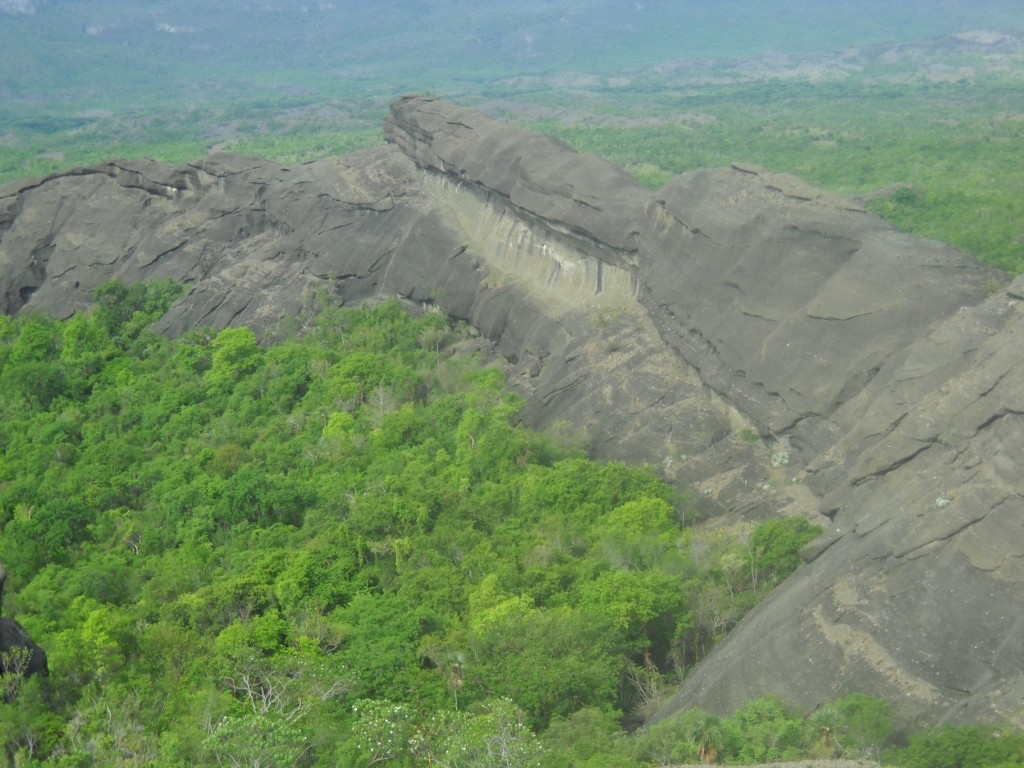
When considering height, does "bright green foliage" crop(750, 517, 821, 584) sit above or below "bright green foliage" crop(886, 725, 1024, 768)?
below

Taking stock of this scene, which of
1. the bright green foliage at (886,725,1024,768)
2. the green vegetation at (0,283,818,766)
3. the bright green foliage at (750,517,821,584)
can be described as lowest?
the green vegetation at (0,283,818,766)

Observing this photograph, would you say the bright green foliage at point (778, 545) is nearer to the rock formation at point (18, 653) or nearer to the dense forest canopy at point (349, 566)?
the dense forest canopy at point (349, 566)

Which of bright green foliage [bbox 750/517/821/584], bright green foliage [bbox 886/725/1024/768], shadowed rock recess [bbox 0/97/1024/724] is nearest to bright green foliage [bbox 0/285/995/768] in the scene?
bright green foliage [bbox 750/517/821/584]

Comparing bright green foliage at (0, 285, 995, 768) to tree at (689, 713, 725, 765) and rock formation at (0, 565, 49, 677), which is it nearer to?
tree at (689, 713, 725, 765)

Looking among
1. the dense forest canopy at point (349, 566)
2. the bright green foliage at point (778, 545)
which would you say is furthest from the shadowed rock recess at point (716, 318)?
the dense forest canopy at point (349, 566)

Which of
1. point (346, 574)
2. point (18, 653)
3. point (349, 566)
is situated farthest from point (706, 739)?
point (18, 653)

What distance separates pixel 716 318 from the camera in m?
39.8

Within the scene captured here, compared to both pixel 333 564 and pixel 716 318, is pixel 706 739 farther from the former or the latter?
pixel 716 318

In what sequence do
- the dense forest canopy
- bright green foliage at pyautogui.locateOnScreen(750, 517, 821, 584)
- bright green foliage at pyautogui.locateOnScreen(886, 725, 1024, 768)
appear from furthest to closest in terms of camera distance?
bright green foliage at pyautogui.locateOnScreen(750, 517, 821, 584), the dense forest canopy, bright green foliage at pyautogui.locateOnScreen(886, 725, 1024, 768)

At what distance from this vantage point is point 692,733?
22.5 metres

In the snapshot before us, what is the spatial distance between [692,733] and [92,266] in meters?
51.9

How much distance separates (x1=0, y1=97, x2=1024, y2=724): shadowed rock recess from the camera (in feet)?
82.2

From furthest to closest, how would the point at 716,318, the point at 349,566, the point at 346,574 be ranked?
the point at 716,318 < the point at 349,566 < the point at 346,574

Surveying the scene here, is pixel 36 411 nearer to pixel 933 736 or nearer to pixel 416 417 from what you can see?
pixel 416 417
